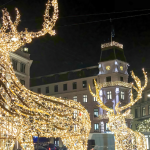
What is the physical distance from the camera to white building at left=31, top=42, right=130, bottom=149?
3781 centimetres

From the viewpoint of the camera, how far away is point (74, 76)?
142 ft

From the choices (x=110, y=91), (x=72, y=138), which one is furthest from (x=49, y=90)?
(x=72, y=138)

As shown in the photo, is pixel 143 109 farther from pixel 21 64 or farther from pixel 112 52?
pixel 21 64

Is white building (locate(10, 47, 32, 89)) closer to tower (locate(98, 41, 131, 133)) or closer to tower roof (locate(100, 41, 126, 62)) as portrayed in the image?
tower (locate(98, 41, 131, 133))

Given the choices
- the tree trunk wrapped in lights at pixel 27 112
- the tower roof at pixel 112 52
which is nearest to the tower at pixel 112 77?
the tower roof at pixel 112 52

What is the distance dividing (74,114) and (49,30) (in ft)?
9.88

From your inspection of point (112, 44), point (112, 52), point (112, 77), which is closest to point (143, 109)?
point (112, 77)

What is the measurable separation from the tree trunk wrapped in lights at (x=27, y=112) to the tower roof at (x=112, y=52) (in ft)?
95.3

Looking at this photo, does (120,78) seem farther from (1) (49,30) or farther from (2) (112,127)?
(1) (49,30)

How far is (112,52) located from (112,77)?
3.44 m

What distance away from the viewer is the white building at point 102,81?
37.8 metres

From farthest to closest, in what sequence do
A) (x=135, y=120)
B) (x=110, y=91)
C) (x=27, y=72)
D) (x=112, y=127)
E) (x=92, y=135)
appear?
(x=135, y=120), (x=110, y=91), (x=27, y=72), (x=92, y=135), (x=112, y=127)

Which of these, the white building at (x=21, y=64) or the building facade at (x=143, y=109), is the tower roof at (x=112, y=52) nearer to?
the building facade at (x=143, y=109)

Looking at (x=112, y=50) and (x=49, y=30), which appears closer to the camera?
(x=49, y=30)
